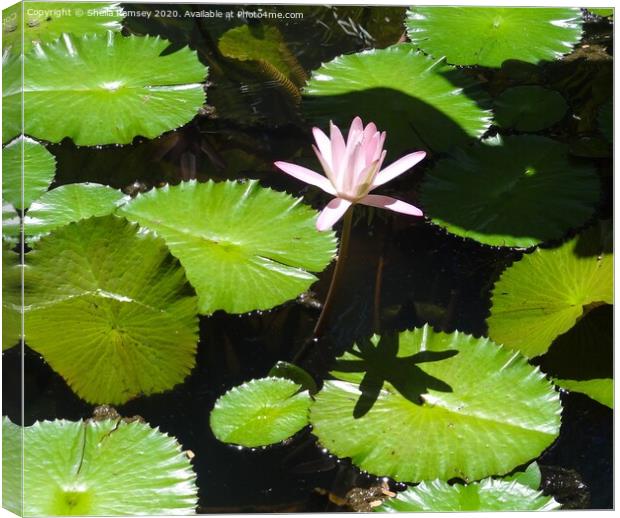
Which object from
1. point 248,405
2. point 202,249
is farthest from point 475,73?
point 248,405

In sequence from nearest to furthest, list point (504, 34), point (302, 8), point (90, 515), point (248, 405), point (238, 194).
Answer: point (90, 515)
point (248, 405)
point (302, 8)
point (238, 194)
point (504, 34)

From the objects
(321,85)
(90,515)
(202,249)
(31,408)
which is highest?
(321,85)

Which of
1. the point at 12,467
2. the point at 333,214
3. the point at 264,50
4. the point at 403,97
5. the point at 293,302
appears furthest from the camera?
the point at 403,97

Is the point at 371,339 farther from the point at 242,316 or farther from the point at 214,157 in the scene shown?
the point at 214,157

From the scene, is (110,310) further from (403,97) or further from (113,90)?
(403,97)

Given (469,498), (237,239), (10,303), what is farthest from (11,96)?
(469,498)

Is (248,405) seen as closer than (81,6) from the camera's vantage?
Yes
